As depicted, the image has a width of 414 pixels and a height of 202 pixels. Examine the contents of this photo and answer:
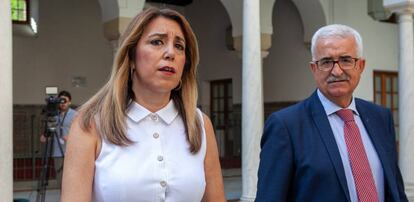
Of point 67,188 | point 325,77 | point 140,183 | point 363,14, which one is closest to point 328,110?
point 325,77

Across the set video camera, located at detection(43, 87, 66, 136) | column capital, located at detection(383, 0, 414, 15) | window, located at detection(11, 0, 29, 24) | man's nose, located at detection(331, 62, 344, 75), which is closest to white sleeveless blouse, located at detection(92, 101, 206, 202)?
man's nose, located at detection(331, 62, 344, 75)

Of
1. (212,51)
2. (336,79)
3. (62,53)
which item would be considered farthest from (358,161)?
(212,51)

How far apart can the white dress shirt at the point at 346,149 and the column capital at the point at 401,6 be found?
264 inches

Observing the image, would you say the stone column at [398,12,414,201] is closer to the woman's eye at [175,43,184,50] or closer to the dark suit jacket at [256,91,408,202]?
the dark suit jacket at [256,91,408,202]

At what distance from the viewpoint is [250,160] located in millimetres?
7086

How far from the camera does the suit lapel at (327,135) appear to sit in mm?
1814

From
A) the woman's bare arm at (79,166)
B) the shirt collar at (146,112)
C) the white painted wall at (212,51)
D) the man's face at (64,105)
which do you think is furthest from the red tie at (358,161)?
the white painted wall at (212,51)

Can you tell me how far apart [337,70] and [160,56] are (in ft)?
2.47

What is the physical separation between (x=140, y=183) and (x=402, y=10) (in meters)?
7.69

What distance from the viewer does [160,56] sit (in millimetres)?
1375

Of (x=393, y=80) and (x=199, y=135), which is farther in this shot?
(x=393, y=80)

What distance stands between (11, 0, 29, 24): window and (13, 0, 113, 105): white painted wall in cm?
34

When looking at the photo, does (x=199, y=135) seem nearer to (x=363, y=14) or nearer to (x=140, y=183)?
(x=140, y=183)

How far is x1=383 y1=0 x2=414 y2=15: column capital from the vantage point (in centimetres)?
807
